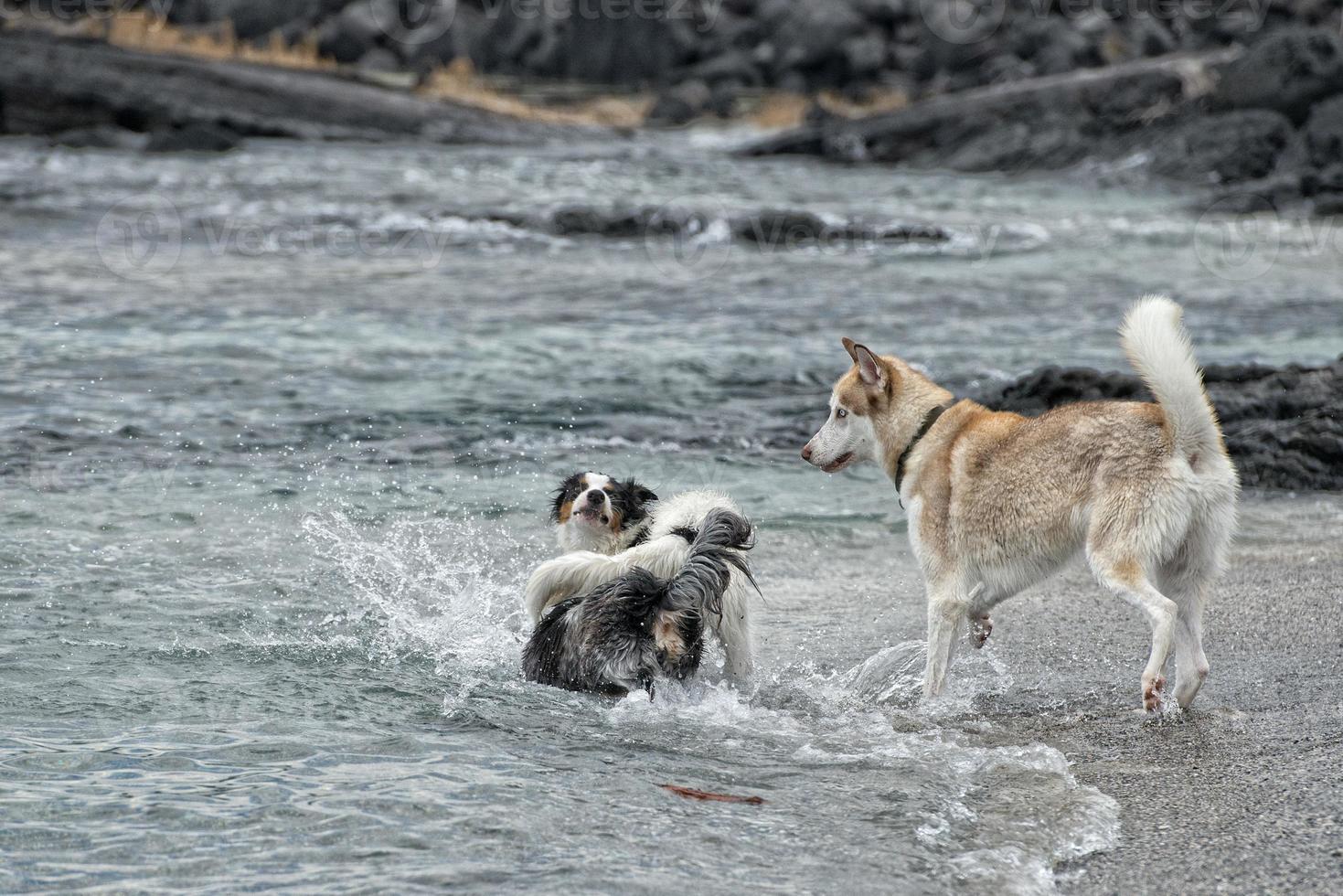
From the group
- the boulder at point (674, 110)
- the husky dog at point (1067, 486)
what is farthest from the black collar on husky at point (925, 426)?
the boulder at point (674, 110)

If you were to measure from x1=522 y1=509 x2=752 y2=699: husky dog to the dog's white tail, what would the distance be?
153 cm

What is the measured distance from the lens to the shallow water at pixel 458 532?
13.9 ft

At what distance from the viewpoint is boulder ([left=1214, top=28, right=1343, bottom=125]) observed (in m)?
24.8

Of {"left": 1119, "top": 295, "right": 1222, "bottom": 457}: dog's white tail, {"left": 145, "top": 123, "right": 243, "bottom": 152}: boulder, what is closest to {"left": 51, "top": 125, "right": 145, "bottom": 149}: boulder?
{"left": 145, "top": 123, "right": 243, "bottom": 152}: boulder

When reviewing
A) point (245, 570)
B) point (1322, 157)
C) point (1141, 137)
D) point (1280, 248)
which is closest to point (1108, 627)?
point (245, 570)

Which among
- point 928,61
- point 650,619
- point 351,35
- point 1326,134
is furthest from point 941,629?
point 351,35

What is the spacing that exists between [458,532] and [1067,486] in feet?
12.4

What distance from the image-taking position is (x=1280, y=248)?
1908 cm

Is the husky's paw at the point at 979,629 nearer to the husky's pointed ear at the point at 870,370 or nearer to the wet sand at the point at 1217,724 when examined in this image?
the wet sand at the point at 1217,724

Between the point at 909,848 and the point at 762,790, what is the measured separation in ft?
1.98

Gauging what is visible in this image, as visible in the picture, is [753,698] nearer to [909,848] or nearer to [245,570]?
[909,848]

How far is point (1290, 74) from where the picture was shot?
989 inches

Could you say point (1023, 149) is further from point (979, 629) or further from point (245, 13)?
point (245, 13)

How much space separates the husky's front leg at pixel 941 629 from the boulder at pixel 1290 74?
22.5 m
